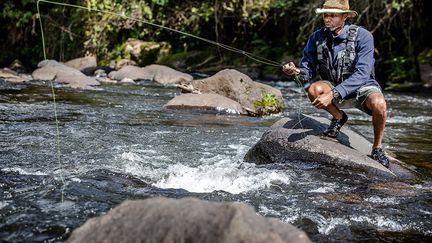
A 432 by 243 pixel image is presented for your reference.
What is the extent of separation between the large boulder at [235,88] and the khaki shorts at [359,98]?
387 centimetres

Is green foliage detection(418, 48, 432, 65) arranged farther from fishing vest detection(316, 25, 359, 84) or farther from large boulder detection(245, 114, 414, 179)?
fishing vest detection(316, 25, 359, 84)

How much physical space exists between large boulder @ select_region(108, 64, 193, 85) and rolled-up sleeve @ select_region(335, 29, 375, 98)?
357 inches

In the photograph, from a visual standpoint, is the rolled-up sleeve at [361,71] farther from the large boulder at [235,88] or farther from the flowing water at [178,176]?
the large boulder at [235,88]

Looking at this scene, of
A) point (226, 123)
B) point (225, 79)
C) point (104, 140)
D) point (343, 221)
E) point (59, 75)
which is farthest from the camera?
point (59, 75)

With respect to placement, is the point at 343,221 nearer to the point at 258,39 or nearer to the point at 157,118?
the point at 157,118

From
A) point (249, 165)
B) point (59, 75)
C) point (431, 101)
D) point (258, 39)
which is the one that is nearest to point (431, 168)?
point (249, 165)

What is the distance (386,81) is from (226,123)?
25.5 feet

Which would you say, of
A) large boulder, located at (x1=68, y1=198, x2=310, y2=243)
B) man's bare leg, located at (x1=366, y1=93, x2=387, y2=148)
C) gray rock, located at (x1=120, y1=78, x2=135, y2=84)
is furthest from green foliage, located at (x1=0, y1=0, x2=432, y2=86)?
large boulder, located at (x1=68, y1=198, x2=310, y2=243)

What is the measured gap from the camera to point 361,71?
502 centimetres

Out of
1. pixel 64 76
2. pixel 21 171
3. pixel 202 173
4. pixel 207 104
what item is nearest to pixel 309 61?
pixel 202 173

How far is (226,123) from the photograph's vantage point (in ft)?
26.1

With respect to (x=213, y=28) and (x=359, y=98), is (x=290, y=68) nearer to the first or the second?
(x=359, y=98)

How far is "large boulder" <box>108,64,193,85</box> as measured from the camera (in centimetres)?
1409

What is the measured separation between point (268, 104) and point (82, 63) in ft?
33.1
